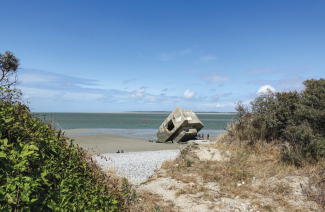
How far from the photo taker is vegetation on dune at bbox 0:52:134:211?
6.21ft

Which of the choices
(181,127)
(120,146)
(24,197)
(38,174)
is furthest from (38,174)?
(120,146)

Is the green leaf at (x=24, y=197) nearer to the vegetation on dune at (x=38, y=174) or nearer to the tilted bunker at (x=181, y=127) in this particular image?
the vegetation on dune at (x=38, y=174)

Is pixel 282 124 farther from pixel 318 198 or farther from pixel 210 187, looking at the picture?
pixel 210 187

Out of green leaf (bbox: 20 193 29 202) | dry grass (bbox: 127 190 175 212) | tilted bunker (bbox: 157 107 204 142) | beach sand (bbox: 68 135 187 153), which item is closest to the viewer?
green leaf (bbox: 20 193 29 202)

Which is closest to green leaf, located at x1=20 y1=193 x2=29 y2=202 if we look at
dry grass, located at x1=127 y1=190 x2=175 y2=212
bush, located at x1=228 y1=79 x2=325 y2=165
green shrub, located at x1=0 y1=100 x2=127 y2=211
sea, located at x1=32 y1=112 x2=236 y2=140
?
green shrub, located at x1=0 y1=100 x2=127 y2=211

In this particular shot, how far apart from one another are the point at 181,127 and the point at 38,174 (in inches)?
602

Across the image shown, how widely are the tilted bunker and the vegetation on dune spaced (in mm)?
13935

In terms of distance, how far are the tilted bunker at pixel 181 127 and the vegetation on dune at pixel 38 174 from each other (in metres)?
13.9

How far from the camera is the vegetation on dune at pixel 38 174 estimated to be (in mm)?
1893

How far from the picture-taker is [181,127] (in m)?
17.1

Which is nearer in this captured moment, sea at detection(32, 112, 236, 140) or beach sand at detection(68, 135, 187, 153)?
sea at detection(32, 112, 236, 140)

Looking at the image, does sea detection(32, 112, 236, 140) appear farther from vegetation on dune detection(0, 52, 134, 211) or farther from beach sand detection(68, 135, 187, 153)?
beach sand detection(68, 135, 187, 153)

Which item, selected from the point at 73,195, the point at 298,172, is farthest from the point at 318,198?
the point at 73,195

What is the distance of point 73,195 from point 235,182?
494 centimetres
